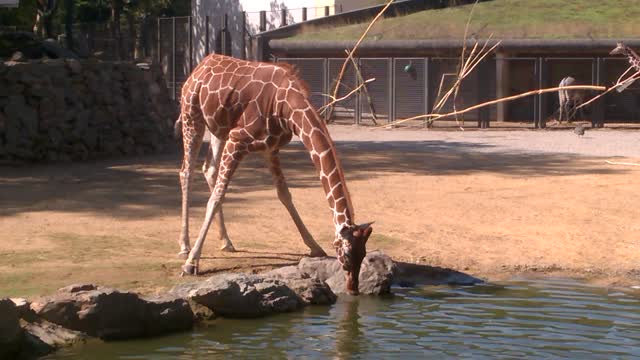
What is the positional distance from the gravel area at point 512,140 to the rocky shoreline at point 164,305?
12698 millimetres

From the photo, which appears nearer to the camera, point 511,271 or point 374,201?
point 511,271

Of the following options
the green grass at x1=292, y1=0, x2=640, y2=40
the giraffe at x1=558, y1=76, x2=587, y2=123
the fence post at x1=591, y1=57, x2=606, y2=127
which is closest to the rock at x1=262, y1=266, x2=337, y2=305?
the giraffe at x1=558, y1=76, x2=587, y2=123

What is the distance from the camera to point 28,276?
10508 millimetres

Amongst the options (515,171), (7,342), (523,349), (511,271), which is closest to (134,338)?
(7,342)

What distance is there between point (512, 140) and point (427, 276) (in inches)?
→ 628

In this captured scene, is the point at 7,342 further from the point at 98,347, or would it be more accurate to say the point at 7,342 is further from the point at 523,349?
the point at 523,349

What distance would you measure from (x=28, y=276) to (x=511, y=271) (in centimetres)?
462

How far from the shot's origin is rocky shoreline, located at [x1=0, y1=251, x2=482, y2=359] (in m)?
8.28

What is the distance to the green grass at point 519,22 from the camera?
106ft

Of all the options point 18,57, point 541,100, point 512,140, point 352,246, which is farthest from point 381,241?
point 541,100

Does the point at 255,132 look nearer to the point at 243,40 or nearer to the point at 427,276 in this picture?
the point at 427,276

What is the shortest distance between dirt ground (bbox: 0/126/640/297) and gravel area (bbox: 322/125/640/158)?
133 cm

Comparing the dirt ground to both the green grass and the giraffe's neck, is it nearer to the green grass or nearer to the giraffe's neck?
the giraffe's neck

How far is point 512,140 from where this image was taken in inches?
1043
